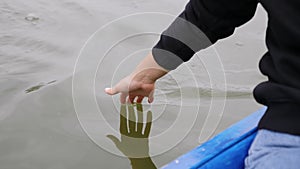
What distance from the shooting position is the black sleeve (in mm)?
1143

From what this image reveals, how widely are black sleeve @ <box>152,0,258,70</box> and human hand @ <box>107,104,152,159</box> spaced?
0.47m

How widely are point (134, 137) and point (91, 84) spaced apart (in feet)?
1.53

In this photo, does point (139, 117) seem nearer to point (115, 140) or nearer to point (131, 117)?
point (131, 117)

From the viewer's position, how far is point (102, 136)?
1.71 m

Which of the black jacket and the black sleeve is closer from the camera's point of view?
the black jacket

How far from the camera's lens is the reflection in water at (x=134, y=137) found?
1.58m

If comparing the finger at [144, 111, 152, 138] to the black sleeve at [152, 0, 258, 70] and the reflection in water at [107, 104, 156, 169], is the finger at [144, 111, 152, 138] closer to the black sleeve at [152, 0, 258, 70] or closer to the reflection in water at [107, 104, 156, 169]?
the reflection in water at [107, 104, 156, 169]

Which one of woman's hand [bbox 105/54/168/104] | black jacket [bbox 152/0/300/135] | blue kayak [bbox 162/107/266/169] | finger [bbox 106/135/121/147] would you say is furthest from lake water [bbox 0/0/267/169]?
black jacket [bbox 152/0/300/135]

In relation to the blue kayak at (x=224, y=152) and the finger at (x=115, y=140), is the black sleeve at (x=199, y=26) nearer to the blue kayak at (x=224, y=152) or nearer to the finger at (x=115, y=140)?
the blue kayak at (x=224, y=152)

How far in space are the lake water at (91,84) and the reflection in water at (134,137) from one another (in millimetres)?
27

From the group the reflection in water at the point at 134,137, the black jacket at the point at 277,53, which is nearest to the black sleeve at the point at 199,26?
the black jacket at the point at 277,53

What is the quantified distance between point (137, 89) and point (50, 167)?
46 centimetres

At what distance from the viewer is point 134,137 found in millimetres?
1697

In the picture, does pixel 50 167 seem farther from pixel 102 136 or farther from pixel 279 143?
pixel 279 143
